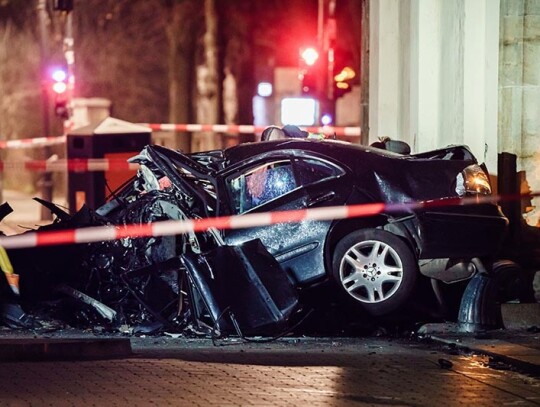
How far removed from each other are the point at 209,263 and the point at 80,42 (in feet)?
70.4

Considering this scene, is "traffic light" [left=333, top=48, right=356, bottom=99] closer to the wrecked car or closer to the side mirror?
the side mirror

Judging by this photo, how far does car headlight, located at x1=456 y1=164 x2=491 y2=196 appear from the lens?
1186 cm

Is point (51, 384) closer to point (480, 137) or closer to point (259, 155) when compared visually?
point (259, 155)

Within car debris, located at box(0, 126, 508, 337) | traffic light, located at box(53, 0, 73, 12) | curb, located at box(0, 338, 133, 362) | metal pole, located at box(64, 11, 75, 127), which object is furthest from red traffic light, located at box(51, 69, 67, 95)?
curb, located at box(0, 338, 133, 362)

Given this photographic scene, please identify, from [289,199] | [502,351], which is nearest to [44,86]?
[289,199]

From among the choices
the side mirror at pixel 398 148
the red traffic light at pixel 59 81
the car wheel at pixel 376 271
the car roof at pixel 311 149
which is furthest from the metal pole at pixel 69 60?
the car wheel at pixel 376 271

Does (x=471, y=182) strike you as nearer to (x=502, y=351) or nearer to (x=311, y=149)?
(x=311, y=149)

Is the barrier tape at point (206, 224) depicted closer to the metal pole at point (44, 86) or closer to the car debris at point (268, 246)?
the car debris at point (268, 246)

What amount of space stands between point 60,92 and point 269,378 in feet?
54.1

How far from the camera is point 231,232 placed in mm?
11586

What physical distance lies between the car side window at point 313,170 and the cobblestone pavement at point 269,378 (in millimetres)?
1697

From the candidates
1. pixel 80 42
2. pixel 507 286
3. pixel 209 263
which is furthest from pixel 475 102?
pixel 80 42

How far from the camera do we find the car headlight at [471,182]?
1186 cm

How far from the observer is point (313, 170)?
39.3 feet
